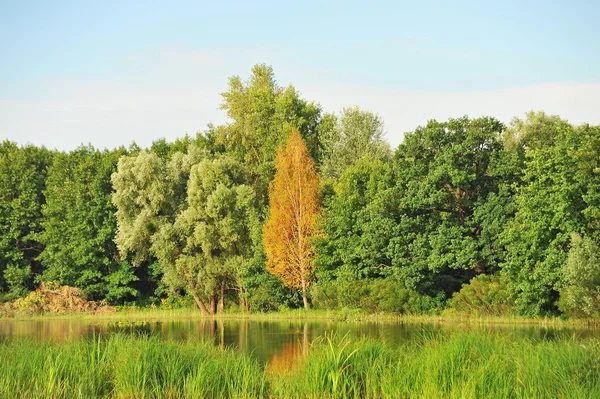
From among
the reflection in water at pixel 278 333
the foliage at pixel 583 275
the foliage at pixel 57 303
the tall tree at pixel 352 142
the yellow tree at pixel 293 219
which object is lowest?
the reflection in water at pixel 278 333

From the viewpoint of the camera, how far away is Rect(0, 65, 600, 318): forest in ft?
121

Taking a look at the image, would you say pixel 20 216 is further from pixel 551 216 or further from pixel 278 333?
pixel 551 216

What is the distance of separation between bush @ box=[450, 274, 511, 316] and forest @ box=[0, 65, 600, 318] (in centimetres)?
9

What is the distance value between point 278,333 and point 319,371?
20.9 metres

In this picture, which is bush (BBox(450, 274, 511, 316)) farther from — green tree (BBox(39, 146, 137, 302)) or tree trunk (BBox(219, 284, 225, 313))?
green tree (BBox(39, 146, 137, 302))

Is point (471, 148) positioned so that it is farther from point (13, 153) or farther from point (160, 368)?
point (13, 153)

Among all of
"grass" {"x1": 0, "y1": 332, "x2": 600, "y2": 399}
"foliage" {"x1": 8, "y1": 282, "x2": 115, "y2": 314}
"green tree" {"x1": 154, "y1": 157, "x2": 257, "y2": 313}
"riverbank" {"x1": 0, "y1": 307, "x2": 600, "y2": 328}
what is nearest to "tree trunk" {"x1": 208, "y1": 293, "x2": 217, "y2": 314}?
"green tree" {"x1": 154, "y1": 157, "x2": 257, "y2": 313}

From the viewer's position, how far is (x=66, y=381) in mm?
15945

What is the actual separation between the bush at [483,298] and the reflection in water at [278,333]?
3.97 meters

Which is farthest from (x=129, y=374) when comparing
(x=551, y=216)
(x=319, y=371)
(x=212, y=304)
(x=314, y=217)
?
(x=212, y=304)

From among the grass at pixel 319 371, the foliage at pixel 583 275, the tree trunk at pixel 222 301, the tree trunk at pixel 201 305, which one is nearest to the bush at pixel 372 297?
the tree trunk at pixel 222 301

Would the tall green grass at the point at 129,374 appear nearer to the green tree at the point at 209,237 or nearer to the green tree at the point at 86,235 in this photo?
the green tree at the point at 209,237

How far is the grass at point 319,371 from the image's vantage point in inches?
541

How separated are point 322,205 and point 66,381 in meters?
36.0
